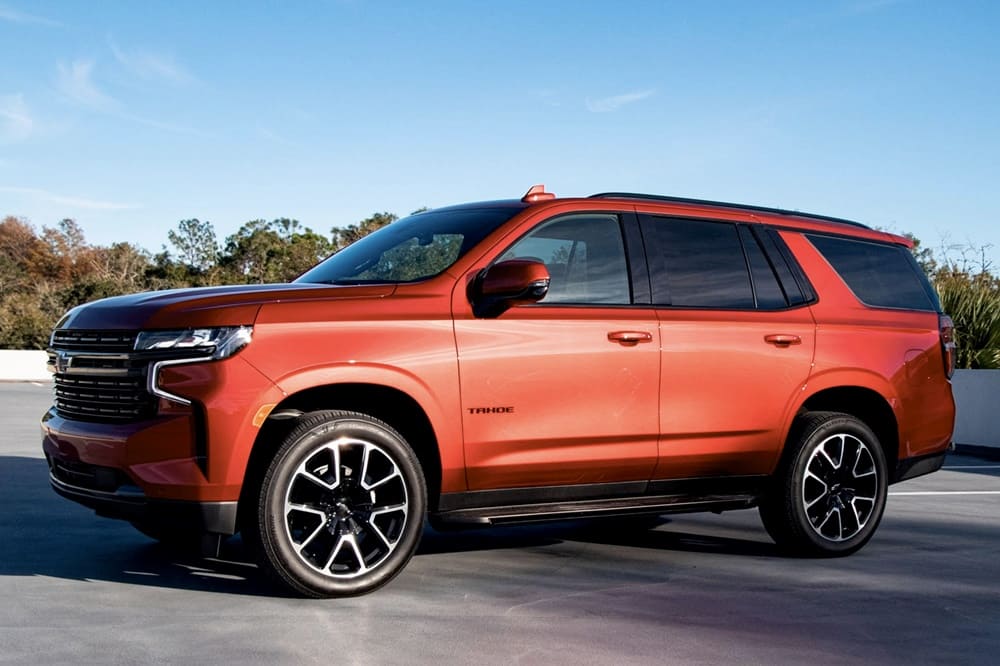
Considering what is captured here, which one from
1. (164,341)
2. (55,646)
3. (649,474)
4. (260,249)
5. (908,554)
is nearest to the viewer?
(55,646)

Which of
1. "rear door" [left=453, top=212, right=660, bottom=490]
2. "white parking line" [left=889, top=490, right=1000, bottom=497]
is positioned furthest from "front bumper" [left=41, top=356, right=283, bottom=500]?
"white parking line" [left=889, top=490, right=1000, bottom=497]

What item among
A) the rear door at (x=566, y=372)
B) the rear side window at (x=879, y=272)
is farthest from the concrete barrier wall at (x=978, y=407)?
the rear door at (x=566, y=372)

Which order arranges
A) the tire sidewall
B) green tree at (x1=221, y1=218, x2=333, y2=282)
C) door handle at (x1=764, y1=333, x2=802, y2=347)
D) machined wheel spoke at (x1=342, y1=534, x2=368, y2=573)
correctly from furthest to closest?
green tree at (x1=221, y1=218, x2=333, y2=282)
the tire sidewall
door handle at (x1=764, y1=333, x2=802, y2=347)
machined wheel spoke at (x1=342, y1=534, x2=368, y2=573)

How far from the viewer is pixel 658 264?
674cm

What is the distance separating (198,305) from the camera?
542 cm

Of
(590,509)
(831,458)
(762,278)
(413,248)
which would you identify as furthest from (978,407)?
(413,248)

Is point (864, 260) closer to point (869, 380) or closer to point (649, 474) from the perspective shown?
point (869, 380)

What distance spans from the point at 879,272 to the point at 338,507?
4.16 metres

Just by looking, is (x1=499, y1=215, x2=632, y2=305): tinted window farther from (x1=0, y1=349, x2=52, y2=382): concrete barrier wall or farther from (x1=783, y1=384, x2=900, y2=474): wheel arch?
(x1=0, y1=349, x2=52, y2=382): concrete barrier wall

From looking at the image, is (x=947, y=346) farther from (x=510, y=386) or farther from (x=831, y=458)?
(x=510, y=386)

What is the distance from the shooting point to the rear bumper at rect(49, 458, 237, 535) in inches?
209

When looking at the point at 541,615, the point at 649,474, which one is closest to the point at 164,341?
the point at 541,615

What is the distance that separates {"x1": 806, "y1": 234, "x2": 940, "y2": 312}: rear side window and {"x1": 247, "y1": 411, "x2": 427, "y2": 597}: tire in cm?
338

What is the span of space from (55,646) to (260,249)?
49.8m
